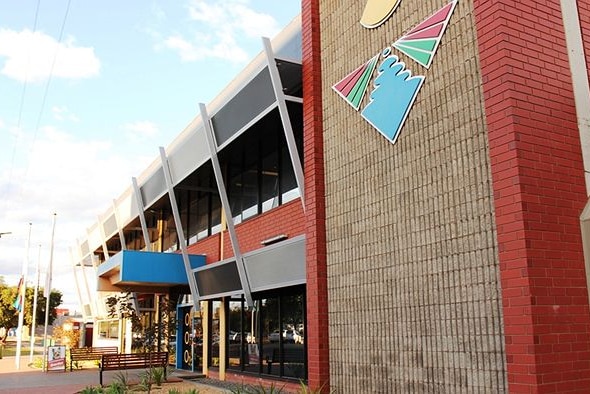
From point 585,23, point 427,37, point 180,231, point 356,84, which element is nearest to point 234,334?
point 180,231

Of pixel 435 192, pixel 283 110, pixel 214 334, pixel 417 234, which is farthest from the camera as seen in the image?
pixel 214 334

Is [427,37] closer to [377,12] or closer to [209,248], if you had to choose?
[377,12]

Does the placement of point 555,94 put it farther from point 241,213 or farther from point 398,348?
point 241,213

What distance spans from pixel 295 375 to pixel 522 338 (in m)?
8.19

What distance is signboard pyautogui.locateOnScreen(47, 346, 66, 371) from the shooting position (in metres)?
25.4

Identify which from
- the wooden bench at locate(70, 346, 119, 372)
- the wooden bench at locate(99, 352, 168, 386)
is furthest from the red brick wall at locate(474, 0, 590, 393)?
the wooden bench at locate(70, 346, 119, 372)

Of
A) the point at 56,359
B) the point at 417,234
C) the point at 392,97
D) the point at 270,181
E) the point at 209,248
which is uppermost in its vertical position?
the point at 270,181

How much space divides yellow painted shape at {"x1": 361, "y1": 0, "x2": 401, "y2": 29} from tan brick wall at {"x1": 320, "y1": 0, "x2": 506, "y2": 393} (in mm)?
156

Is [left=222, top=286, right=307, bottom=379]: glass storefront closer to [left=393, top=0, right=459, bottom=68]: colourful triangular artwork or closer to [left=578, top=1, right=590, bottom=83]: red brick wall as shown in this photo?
[left=393, top=0, right=459, bottom=68]: colourful triangular artwork

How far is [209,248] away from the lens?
65.7ft

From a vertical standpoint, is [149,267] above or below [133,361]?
above

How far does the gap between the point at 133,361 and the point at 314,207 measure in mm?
11953

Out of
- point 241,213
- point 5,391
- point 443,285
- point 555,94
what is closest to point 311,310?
point 443,285

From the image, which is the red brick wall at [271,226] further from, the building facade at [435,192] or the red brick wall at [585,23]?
the red brick wall at [585,23]
